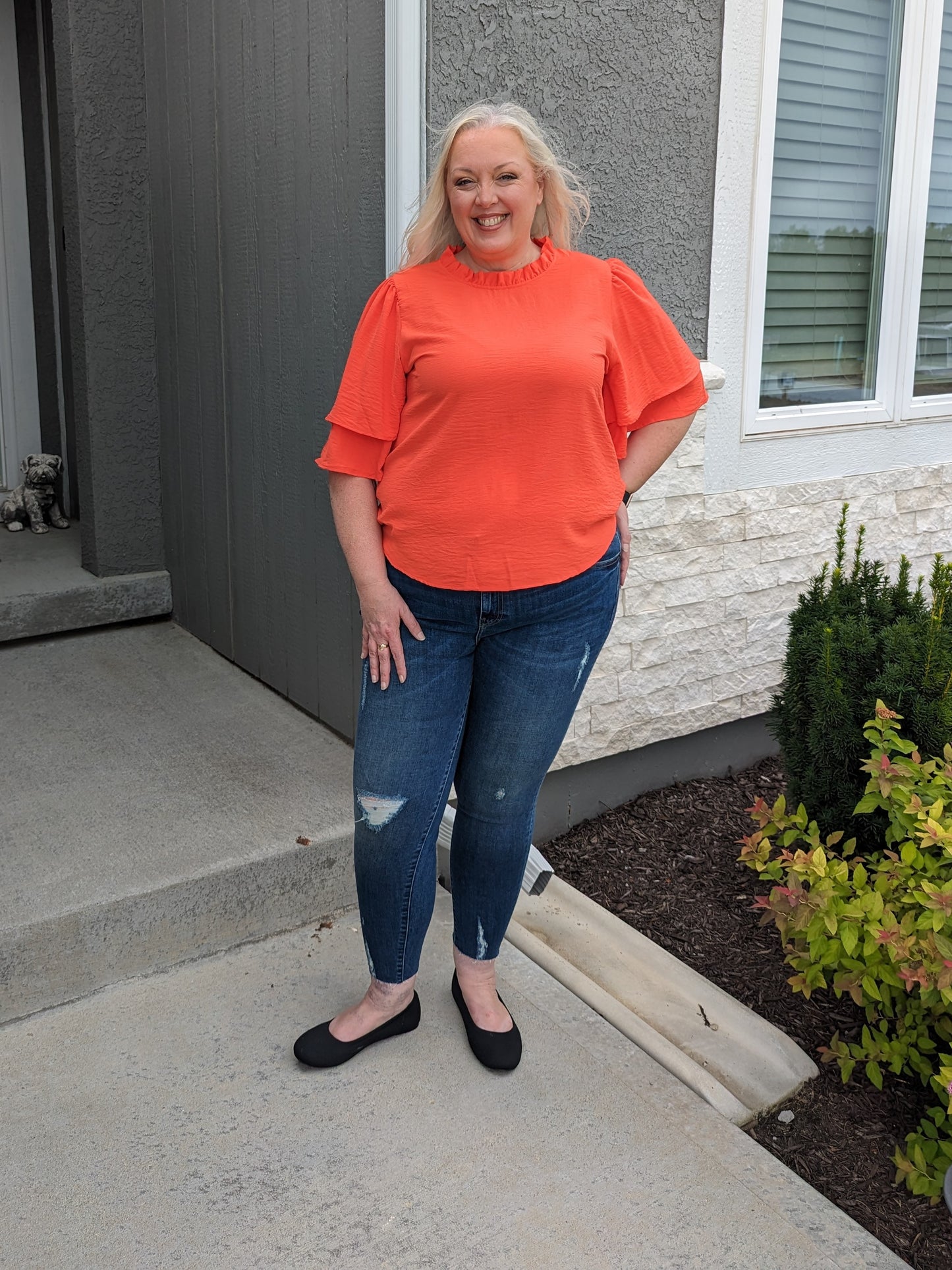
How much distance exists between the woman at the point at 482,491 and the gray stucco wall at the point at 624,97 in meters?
0.81

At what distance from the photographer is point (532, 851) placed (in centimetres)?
285

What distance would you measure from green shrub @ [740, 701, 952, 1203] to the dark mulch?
6 cm

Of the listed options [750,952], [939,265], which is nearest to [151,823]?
[750,952]

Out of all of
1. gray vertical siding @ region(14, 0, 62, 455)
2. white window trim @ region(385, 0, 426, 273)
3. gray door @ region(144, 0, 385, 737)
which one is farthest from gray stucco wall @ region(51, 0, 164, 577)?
white window trim @ region(385, 0, 426, 273)

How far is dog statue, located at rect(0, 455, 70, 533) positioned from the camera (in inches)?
171

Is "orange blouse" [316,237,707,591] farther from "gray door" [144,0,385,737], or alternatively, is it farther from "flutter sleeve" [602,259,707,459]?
"gray door" [144,0,385,737]

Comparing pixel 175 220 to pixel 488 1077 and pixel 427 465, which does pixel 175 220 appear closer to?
pixel 427 465

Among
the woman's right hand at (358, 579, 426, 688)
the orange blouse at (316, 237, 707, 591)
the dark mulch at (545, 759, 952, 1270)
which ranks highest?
the orange blouse at (316, 237, 707, 591)

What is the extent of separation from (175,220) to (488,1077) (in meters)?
2.74

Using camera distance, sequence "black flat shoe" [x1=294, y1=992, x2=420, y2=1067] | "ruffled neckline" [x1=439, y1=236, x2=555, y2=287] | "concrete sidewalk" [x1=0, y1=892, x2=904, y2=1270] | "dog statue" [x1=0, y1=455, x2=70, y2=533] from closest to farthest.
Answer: "concrete sidewalk" [x1=0, y1=892, x2=904, y2=1270] < "ruffled neckline" [x1=439, y1=236, x2=555, y2=287] < "black flat shoe" [x1=294, y1=992, x2=420, y2=1067] < "dog statue" [x1=0, y1=455, x2=70, y2=533]

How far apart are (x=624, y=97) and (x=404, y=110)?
0.68 metres

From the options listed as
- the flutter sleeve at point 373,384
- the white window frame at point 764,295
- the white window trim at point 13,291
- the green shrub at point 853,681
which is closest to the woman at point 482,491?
the flutter sleeve at point 373,384

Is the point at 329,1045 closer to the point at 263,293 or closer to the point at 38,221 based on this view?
the point at 263,293

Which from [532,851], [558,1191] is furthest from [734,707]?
[558,1191]
